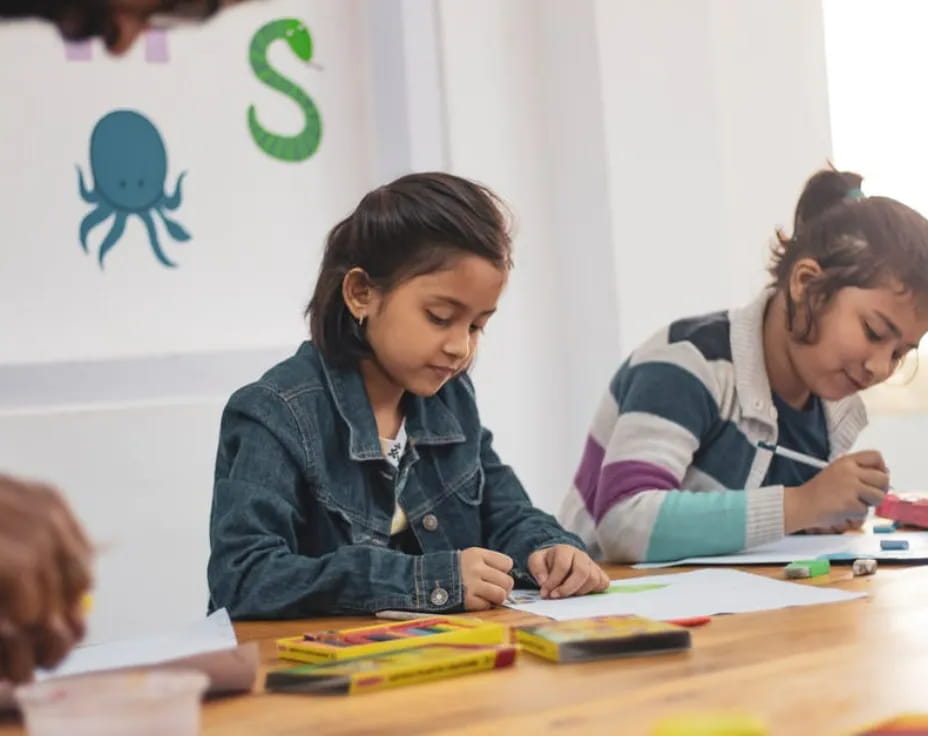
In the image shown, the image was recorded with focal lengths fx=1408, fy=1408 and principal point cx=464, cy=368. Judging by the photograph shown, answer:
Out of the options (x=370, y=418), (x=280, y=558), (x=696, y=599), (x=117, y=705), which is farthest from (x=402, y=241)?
(x=117, y=705)

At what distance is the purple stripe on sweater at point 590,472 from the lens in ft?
5.46

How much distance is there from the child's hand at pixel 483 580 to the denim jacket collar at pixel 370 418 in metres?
0.19

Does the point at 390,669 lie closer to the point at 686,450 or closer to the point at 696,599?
the point at 696,599

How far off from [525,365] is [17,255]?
882 millimetres

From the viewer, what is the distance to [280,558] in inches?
46.4

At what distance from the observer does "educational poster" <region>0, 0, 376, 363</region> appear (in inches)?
72.8

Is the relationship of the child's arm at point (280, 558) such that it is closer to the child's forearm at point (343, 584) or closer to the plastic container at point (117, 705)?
the child's forearm at point (343, 584)

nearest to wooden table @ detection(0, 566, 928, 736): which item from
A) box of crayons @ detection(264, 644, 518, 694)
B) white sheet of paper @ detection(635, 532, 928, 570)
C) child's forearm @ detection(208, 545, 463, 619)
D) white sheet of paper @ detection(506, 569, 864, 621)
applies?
box of crayons @ detection(264, 644, 518, 694)

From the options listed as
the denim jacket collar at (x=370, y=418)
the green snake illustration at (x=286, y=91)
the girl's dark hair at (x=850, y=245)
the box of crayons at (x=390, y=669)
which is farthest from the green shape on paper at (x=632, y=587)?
the green snake illustration at (x=286, y=91)

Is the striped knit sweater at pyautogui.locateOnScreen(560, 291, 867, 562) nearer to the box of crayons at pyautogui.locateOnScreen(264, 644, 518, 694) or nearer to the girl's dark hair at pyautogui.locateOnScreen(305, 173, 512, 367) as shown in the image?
the girl's dark hair at pyautogui.locateOnScreen(305, 173, 512, 367)

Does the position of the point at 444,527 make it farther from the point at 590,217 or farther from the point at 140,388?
the point at 590,217

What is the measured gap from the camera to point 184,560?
1.92 metres

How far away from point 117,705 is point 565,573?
2.17 ft

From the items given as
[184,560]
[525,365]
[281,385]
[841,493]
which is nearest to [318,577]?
[281,385]
